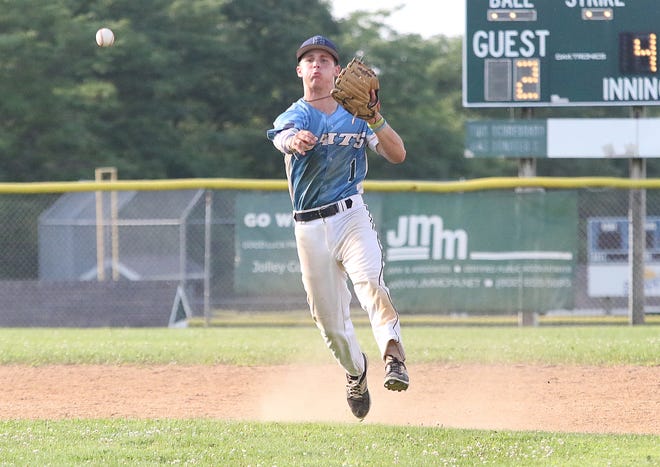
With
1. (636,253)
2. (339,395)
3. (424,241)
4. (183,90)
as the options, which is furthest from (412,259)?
(183,90)

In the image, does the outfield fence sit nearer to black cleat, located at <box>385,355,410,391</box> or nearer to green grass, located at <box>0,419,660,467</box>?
green grass, located at <box>0,419,660,467</box>

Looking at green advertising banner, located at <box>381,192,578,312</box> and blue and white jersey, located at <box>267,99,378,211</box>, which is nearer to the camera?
blue and white jersey, located at <box>267,99,378,211</box>

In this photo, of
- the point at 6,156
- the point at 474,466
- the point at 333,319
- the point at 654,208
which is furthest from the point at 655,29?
the point at 6,156

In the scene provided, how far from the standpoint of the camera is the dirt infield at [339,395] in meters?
6.19

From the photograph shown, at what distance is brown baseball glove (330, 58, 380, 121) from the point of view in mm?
5043

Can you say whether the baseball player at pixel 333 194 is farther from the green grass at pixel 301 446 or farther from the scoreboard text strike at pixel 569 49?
the scoreboard text strike at pixel 569 49

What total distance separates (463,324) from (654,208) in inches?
177

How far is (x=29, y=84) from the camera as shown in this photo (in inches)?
1025

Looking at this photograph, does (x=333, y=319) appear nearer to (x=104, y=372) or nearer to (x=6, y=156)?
(x=104, y=372)

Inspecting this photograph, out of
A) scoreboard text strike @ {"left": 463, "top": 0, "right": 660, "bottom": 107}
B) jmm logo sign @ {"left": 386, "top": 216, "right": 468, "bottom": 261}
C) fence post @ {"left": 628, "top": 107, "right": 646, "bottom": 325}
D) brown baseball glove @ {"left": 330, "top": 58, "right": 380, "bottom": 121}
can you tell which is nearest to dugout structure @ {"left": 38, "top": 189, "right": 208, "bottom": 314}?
jmm logo sign @ {"left": 386, "top": 216, "right": 468, "bottom": 261}

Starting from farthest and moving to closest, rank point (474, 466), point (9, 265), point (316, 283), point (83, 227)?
point (9, 265)
point (83, 227)
point (316, 283)
point (474, 466)

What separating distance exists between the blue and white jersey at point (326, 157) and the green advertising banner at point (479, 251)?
312 inches

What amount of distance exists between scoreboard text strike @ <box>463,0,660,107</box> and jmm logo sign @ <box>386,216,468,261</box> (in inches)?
58.7

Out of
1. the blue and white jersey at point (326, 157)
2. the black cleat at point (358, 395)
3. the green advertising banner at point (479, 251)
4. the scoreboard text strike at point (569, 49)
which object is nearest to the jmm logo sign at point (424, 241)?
the green advertising banner at point (479, 251)
